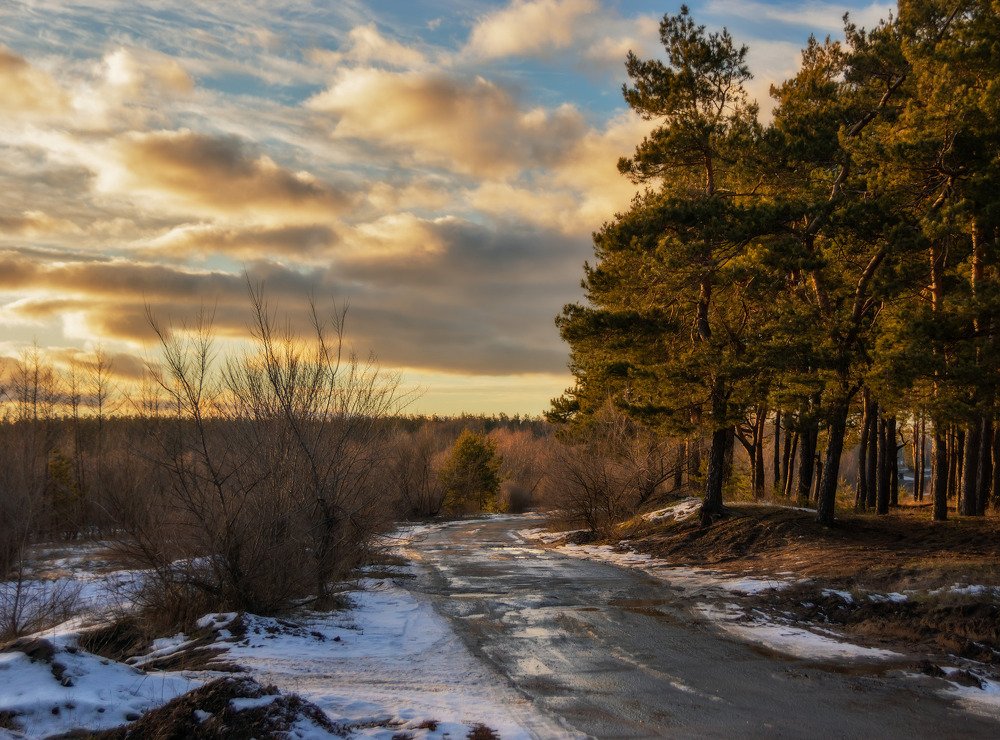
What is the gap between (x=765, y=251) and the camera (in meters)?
19.5

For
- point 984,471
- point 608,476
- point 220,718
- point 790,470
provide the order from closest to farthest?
point 220,718, point 984,471, point 608,476, point 790,470

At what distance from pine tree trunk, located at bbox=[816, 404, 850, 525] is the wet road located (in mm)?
6768

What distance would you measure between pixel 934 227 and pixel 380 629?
1385cm

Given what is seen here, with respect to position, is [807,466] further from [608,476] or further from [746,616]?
[746,616]

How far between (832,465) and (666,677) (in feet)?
42.3


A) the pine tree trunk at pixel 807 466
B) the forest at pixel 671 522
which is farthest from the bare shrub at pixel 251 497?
the pine tree trunk at pixel 807 466

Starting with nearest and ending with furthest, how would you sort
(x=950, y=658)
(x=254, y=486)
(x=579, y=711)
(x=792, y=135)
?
1. (x=579, y=711)
2. (x=950, y=658)
3. (x=254, y=486)
4. (x=792, y=135)

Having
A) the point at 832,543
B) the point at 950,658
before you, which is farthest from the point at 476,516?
the point at 950,658

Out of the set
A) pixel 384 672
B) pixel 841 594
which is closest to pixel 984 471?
pixel 841 594

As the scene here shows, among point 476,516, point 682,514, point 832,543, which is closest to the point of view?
point 832,543

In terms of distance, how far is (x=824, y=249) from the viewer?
20.2 meters

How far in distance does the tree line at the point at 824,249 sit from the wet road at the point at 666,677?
7433mm

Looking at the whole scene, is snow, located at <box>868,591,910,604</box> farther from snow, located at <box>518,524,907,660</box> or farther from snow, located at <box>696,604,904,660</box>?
snow, located at <box>696,604,904,660</box>

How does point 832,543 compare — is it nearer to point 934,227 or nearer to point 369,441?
point 934,227
